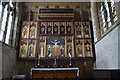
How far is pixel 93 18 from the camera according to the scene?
291 inches

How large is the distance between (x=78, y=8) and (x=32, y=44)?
146 inches

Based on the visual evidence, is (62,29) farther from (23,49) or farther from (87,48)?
(23,49)

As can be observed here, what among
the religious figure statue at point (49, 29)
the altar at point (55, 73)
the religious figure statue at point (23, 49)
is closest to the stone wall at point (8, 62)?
the religious figure statue at point (23, 49)

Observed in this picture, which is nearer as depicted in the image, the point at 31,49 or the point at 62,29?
the point at 31,49

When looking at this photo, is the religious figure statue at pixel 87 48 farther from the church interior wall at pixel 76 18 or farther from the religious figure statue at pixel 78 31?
the religious figure statue at pixel 78 31

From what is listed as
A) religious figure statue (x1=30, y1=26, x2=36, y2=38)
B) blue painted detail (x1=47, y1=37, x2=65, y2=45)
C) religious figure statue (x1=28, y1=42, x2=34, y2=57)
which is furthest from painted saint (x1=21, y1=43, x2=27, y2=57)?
blue painted detail (x1=47, y1=37, x2=65, y2=45)

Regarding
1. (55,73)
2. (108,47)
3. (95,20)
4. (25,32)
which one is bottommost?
(55,73)

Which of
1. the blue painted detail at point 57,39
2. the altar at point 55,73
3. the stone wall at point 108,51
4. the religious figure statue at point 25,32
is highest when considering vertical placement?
the religious figure statue at point 25,32

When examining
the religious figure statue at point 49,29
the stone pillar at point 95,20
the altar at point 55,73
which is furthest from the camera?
the religious figure statue at point 49,29

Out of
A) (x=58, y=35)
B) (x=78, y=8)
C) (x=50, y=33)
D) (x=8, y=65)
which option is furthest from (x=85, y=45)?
(x=8, y=65)

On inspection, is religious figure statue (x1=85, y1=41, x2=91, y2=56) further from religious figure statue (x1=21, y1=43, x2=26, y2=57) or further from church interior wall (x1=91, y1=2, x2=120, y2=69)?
religious figure statue (x1=21, y1=43, x2=26, y2=57)

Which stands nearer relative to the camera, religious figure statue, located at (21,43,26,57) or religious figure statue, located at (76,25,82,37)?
religious figure statue, located at (21,43,26,57)

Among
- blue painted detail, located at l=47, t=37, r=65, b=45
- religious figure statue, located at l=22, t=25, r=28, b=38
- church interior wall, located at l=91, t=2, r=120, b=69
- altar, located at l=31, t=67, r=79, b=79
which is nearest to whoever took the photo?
church interior wall, located at l=91, t=2, r=120, b=69

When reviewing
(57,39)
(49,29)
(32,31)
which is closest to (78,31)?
(57,39)
